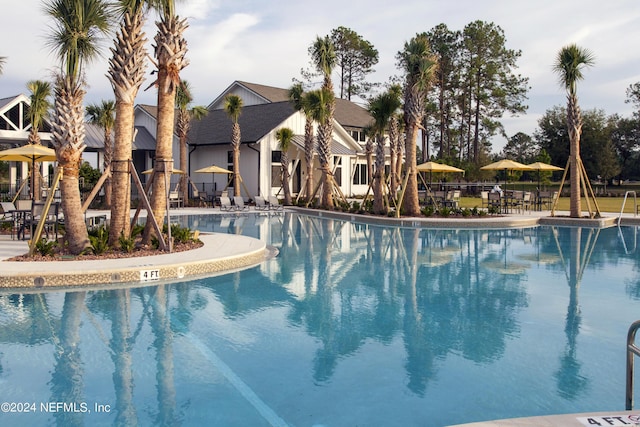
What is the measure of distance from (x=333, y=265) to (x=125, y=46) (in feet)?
22.6

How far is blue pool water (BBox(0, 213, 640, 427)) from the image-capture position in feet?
16.9

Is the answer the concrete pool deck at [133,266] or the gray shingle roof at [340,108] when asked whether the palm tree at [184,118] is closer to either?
the gray shingle roof at [340,108]

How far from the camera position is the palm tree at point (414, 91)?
22059mm

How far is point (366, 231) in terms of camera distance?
Result: 2036 cm

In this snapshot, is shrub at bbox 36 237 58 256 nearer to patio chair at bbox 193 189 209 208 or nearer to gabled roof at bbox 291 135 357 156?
patio chair at bbox 193 189 209 208

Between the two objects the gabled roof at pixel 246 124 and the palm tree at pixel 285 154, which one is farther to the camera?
the gabled roof at pixel 246 124

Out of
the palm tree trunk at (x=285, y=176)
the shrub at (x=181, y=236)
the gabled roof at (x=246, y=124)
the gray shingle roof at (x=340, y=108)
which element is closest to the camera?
the shrub at (x=181, y=236)

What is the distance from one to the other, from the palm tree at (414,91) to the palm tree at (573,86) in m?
5.27

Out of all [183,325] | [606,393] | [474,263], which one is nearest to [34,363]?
[183,325]

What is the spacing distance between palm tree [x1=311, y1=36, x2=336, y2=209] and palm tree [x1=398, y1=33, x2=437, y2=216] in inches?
224

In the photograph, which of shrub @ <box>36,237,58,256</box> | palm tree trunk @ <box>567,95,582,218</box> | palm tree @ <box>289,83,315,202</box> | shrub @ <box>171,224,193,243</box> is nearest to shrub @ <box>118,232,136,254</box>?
shrub @ <box>36,237,58,256</box>

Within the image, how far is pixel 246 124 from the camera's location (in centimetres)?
3697

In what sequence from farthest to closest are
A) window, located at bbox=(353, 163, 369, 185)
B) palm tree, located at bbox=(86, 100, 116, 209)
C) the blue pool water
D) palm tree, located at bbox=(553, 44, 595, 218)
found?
window, located at bbox=(353, 163, 369, 185) < palm tree, located at bbox=(86, 100, 116, 209) < palm tree, located at bbox=(553, 44, 595, 218) < the blue pool water

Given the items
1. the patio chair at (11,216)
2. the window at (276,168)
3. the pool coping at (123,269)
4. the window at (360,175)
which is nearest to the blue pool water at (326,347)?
the pool coping at (123,269)
